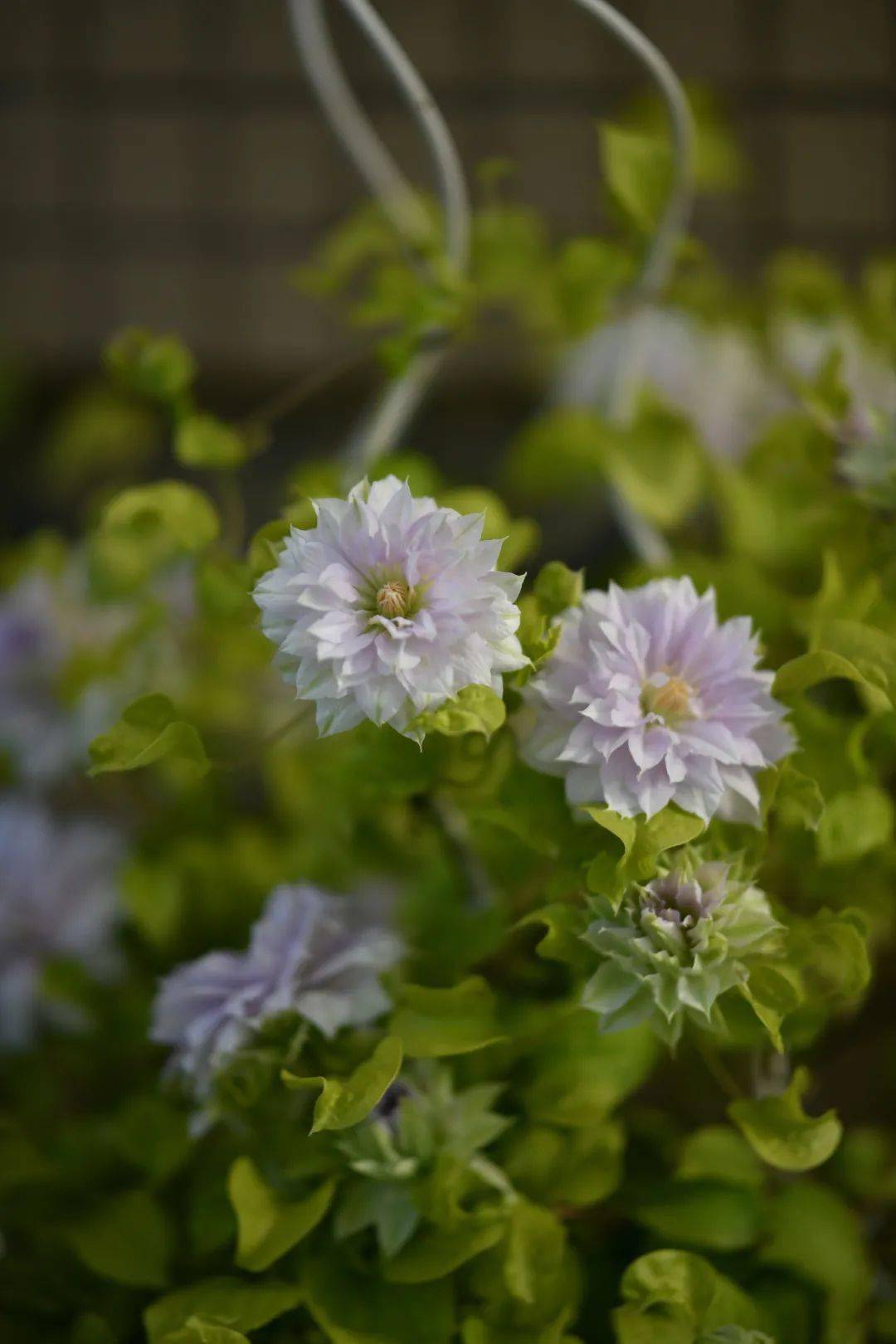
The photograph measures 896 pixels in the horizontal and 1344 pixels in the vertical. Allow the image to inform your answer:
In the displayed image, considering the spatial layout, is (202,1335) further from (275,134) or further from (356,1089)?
(275,134)

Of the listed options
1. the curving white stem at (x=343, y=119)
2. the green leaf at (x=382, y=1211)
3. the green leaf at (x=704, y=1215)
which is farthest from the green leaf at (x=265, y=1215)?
the curving white stem at (x=343, y=119)

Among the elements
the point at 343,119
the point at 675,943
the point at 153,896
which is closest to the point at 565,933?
the point at 675,943

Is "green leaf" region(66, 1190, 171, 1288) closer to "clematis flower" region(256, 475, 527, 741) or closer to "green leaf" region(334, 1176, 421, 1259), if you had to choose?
"green leaf" region(334, 1176, 421, 1259)

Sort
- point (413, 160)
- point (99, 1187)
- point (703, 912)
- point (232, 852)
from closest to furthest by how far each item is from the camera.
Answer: point (703, 912), point (99, 1187), point (232, 852), point (413, 160)

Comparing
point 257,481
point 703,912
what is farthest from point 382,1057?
point 257,481

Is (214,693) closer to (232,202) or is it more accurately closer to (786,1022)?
(786,1022)

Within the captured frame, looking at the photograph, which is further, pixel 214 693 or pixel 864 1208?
pixel 214 693
